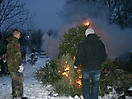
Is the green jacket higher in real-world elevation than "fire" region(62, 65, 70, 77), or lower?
higher

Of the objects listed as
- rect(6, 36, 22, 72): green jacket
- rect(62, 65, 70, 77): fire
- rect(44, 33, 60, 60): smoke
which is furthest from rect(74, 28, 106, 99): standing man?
rect(44, 33, 60, 60): smoke

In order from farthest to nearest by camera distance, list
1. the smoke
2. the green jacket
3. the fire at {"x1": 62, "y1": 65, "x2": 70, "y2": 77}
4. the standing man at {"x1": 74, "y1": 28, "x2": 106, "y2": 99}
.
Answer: the smoke
the fire at {"x1": 62, "y1": 65, "x2": 70, "y2": 77}
the green jacket
the standing man at {"x1": 74, "y1": 28, "x2": 106, "y2": 99}

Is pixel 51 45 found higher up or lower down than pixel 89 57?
higher up

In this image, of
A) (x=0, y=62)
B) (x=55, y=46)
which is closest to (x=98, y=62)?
(x=55, y=46)

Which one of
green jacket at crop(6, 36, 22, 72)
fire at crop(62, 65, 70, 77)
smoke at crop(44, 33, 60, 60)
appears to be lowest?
fire at crop(62, 65, 70, 77)

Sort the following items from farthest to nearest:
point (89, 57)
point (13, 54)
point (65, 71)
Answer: point (65, 71), point (13, 54), point (89, 57)

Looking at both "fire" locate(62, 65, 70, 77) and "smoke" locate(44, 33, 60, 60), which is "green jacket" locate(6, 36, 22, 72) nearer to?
"fire" locate(62, 65, 70, 77)

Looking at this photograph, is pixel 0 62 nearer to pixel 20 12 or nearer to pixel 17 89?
pixel 17 89

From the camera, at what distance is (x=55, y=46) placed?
895 centimetres

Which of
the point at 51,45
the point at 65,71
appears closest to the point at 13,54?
the point at 65,71

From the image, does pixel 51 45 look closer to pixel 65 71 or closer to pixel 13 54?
pixel 65 71

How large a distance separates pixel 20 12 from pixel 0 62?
6.09 metres

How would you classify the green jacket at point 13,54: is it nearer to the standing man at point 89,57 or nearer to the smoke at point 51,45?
the standing man at point 89,57

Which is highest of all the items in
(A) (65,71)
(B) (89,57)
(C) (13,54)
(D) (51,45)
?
(D) (51,45)
